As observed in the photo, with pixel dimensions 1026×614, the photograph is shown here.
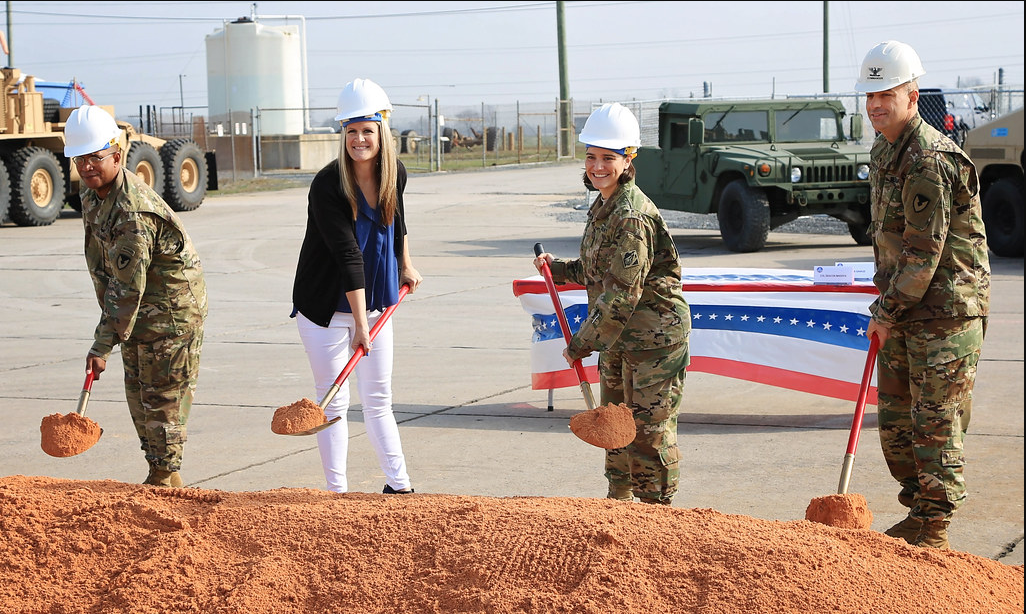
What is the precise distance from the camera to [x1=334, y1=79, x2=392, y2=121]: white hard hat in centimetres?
451

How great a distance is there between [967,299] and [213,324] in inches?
301

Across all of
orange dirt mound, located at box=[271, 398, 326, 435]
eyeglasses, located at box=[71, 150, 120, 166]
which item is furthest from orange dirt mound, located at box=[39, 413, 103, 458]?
eyeglasses, located at box=[71, 150, 120, 166]

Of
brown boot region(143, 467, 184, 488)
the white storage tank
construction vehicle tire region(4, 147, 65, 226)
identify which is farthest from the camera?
the white storage tank

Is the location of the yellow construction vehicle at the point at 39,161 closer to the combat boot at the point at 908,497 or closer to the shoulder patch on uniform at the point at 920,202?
the combat boot at the point at 908,497

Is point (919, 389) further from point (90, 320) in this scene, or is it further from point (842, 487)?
point (90, 320)

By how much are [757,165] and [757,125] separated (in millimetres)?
1361

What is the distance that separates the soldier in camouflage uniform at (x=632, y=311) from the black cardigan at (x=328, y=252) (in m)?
0.91

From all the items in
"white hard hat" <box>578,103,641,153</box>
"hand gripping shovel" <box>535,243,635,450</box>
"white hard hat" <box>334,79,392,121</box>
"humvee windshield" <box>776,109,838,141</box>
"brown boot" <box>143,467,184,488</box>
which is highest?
"humvee windshield" <box>776,109,838,141</box>

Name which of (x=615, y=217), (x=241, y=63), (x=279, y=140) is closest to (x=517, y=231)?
(x=615, y=217)

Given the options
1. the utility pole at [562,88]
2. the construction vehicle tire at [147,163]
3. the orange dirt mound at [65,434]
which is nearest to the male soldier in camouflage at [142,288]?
the orange dirt mound at [65,434]

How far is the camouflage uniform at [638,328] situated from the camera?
409 cm

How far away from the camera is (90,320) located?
10.7 meters

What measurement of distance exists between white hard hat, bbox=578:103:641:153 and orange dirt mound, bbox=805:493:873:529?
1.40 meters

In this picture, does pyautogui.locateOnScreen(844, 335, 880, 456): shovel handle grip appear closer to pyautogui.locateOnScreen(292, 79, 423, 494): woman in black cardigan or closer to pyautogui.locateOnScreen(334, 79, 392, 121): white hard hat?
pyautogui.locateOnScreen(292, 79, 423, 494): woman in black cardigan
